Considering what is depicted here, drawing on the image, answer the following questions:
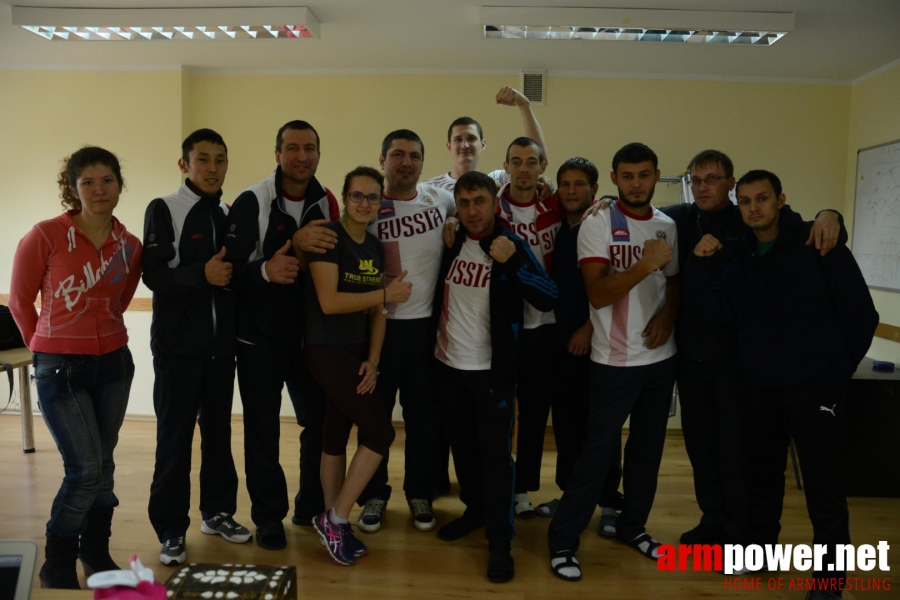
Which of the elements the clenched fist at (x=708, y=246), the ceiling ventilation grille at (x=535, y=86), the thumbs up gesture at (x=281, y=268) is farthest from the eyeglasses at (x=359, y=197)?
the ceiling ventilation grille at (x=535, y=86)

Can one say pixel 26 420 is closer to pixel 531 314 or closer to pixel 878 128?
pixel 531 314

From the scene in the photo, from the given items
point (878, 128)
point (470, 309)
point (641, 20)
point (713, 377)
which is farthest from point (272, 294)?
point (878, 128)

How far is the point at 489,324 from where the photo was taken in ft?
8.60

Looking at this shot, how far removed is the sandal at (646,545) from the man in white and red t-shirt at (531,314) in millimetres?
523

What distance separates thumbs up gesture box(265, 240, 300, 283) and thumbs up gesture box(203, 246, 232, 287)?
15cm

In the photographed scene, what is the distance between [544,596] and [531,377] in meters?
0.94

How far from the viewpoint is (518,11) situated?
344 cm

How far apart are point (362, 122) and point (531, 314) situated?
2.51 meters

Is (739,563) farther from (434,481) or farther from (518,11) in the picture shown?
(518,11)

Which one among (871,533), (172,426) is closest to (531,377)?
(172,426)

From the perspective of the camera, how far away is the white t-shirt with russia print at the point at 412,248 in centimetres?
276

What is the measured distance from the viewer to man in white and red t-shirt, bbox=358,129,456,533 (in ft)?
9.08

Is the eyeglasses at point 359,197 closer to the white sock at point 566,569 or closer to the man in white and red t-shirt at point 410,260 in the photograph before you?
the man in white and red t-shirt at point 410,260

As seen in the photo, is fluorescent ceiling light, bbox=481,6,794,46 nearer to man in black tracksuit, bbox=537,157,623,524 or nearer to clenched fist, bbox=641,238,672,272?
man in black tracksuit, bbox=537,157,623,524
